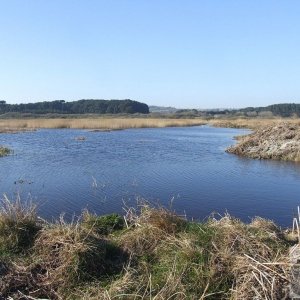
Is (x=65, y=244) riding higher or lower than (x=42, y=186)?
higher

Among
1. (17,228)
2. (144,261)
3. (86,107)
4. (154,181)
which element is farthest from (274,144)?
(86,107)

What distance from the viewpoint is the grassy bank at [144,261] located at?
571cm

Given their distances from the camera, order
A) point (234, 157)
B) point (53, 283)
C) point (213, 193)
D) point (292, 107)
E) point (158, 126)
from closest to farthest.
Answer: point (53, 283) → point (213, 193) → point (234, 157) → point (158, 126) → point (292, 107)

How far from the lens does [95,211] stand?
1367 centimetres

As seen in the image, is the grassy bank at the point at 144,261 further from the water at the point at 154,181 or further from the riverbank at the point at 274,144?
the riverbank at the point at 274,144

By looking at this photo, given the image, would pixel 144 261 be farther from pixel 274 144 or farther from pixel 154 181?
pixel 274 144

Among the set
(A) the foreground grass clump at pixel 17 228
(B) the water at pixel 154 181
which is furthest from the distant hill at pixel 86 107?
(A) the foreground grass clump at pixel 17 228

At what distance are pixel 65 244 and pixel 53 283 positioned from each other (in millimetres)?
637

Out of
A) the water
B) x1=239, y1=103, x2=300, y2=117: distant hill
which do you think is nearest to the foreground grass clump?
the water

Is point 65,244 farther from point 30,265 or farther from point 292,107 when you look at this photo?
point 292,107

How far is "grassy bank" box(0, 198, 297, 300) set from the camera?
5707 millimetres

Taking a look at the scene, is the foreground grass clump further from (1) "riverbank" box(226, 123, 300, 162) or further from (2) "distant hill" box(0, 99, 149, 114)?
(2) "distant hill" box(0, 99, 149, 114)

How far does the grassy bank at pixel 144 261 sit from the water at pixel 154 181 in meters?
2.46

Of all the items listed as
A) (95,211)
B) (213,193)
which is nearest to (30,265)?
(95,211)
